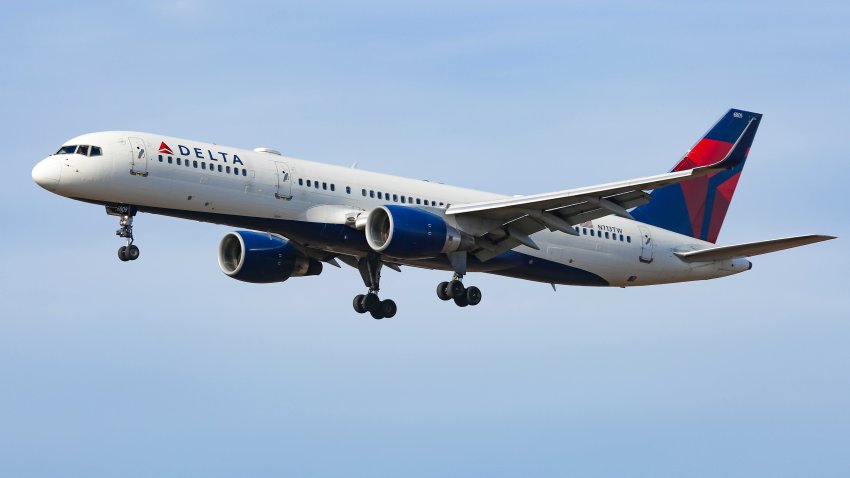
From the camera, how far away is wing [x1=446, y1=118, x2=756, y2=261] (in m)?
47.7

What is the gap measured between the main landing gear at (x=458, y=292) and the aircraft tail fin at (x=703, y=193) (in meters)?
8.55

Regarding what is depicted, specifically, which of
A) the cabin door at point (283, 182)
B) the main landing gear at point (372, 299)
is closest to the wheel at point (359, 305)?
the main landing gear at point (372, 299)

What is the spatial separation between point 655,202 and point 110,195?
21825mm

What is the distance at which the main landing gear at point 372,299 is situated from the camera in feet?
177

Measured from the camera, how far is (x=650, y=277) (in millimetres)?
57219

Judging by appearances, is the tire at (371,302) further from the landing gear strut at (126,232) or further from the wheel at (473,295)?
the landing gear strut at (126,232)

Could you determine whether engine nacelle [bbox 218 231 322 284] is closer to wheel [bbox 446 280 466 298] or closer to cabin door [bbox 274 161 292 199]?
wheel [bbox 446 280 466 298]

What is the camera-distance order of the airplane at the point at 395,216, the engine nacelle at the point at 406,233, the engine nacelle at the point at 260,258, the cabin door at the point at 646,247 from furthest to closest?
1. the cabin door at the point at 646,247
2. the engine nacelle at the point at 260,258
3. the engine nacelle at the point at 406,233
4. the airplane at the point at 395,216

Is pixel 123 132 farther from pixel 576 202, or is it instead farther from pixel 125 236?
pixel 576 202

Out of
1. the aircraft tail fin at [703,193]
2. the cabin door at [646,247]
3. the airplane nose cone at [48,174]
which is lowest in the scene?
the airplane nose cone at [48,174]

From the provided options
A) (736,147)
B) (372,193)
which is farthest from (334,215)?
(736,147)

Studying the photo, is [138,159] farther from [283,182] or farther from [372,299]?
[372,299]

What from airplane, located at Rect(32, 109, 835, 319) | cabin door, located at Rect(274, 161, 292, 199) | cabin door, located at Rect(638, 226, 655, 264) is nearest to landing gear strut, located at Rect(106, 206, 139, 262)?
airplane, located at Rect(32, 109, 835, 319)

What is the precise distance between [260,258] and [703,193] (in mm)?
17736
